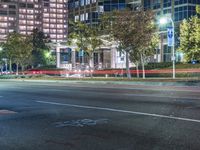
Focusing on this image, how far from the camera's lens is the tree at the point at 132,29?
42.2 m

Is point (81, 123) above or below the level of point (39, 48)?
below

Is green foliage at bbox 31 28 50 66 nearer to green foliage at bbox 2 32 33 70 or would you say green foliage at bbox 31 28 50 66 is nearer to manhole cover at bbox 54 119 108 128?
green foliage at bbox 2 32 33 70

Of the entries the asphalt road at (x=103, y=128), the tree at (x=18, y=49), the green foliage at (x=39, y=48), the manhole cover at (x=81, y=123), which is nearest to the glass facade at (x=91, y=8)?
the green foliage at (x=39, y=48)

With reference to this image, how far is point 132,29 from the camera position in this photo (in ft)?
138

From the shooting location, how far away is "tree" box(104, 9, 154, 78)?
1662 inches

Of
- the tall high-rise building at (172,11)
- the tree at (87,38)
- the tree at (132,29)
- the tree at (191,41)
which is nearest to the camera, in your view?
the tree at (191,41)

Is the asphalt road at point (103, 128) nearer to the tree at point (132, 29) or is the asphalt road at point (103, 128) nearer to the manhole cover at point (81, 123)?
the manhole cover at point (81, 123)

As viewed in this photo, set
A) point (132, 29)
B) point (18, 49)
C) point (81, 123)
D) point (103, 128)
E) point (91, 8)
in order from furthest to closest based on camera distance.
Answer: point (91, 8) < point (18, 49) < point (132, 29) < point (81, 123) < point (103, 128)

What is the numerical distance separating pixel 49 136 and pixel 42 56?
10305 cm

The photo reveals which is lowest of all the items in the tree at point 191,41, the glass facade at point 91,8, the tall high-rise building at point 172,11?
the tree at point 191,41

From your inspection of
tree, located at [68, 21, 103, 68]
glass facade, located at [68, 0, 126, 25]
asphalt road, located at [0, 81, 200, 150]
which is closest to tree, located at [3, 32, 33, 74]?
glass facade, located at [68, 0, 126, 25]

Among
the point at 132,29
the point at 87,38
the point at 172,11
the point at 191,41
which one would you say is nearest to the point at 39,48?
the point at 172,11

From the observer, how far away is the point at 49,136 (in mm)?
9312

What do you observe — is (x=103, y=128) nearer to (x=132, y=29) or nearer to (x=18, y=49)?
(x=132, y=29)
